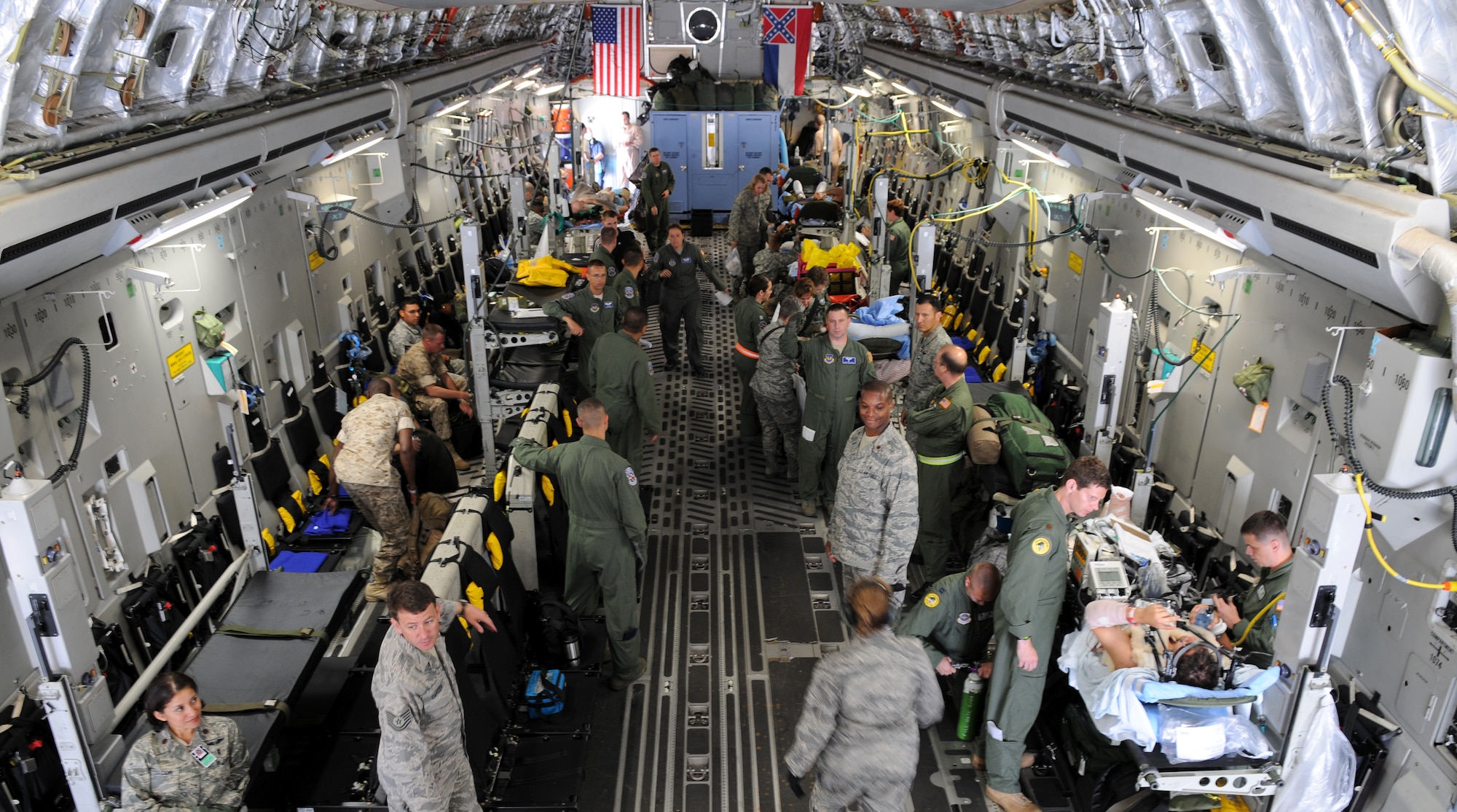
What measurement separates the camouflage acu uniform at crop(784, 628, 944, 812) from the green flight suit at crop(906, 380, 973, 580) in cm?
226

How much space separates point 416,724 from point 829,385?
12.6 ft

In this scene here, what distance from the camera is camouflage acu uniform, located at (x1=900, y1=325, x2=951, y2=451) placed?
7.13 metres

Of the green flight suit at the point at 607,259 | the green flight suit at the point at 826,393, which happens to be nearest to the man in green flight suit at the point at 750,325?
the green flight suit at the point at 826,393

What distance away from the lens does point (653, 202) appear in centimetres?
1382

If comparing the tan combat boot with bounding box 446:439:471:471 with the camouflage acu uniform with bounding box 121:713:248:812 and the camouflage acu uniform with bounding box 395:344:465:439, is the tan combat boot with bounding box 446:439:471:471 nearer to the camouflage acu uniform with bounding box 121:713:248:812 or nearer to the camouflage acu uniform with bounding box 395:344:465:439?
the camouflage acu uniform with bounding box 395:344:465:439

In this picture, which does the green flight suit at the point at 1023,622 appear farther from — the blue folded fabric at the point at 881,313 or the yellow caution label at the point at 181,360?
the yellow caution label at the point at 181,360

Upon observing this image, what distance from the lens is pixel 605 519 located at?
5.12m

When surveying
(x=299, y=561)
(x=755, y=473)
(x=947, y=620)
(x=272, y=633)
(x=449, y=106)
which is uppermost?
(x=449, y=106)

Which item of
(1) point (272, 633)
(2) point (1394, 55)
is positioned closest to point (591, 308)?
(1) point (272, 633)

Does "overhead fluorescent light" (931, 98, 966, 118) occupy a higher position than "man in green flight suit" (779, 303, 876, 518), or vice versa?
"overhead fluorescent light" (931, 98, 966, 118)

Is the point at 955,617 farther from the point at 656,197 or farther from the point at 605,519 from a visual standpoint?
the point at 656,197

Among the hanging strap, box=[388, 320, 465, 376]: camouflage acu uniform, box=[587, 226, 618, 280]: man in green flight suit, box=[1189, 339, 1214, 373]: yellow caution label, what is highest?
box=[1189, 339, 1214, 373]: yellow caution label

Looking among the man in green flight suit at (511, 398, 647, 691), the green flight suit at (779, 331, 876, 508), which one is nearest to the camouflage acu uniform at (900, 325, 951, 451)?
the green flight suit at (779, 331, 876, 508)

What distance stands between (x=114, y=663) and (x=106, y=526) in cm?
72
